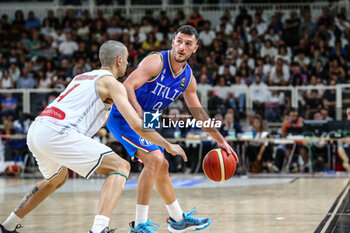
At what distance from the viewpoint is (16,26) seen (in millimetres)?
17766

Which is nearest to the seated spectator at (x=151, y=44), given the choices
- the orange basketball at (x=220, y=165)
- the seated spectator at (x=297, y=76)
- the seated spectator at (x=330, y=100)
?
the seated spectator at (x=297, y=76)

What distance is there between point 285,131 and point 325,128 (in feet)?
2.74

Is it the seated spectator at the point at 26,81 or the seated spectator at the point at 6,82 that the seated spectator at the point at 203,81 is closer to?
the seated spectator at the point at 26,81

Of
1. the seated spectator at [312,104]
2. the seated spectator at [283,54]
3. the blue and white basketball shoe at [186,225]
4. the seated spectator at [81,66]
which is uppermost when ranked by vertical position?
the seated spectator at [283,54]

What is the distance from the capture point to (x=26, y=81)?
14.9m

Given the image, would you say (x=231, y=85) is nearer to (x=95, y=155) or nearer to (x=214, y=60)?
(x=214, y=60)

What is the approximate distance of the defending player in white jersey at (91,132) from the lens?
4250mm

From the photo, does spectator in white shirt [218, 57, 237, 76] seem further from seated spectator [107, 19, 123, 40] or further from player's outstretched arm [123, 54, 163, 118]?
player's outstretched arm [123, 54, 163, 118]

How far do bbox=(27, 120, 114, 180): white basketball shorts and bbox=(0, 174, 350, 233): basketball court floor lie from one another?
4.37 ft

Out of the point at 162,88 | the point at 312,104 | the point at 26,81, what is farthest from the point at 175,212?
the point at 26,81

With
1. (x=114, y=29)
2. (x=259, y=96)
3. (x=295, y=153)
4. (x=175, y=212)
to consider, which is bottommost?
(x=295, y=153)

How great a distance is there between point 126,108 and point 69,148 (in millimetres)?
532

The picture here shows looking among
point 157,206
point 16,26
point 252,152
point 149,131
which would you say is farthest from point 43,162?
point 16,26

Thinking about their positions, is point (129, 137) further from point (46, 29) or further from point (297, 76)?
point (46, 29)
